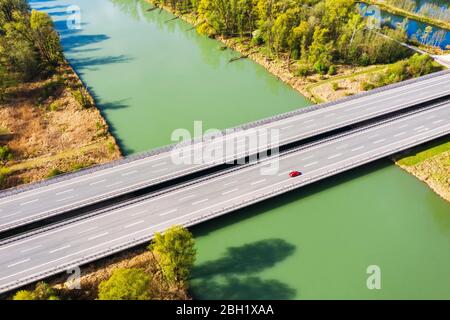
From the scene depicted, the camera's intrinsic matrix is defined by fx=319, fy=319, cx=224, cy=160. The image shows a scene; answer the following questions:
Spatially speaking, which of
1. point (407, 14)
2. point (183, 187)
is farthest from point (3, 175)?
point (407, 14)

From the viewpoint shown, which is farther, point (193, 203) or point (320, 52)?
point (320, 52)

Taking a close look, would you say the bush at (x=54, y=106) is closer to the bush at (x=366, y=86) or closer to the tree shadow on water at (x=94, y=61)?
the tree shadow on water at (x=94, y=61)

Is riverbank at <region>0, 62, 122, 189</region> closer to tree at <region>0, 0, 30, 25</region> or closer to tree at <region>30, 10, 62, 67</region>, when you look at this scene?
tree at <region>30, 10, 62, 67</region>

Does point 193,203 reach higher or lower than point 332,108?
lower

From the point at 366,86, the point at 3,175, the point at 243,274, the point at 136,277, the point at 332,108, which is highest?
the point at 366,86

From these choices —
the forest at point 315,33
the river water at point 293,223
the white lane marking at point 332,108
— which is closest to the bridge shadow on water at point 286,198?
the river water at point 293,223


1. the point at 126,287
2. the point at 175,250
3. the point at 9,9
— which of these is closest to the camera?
the point at 126,287

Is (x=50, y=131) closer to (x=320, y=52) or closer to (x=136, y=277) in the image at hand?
(x=136, y=277)
